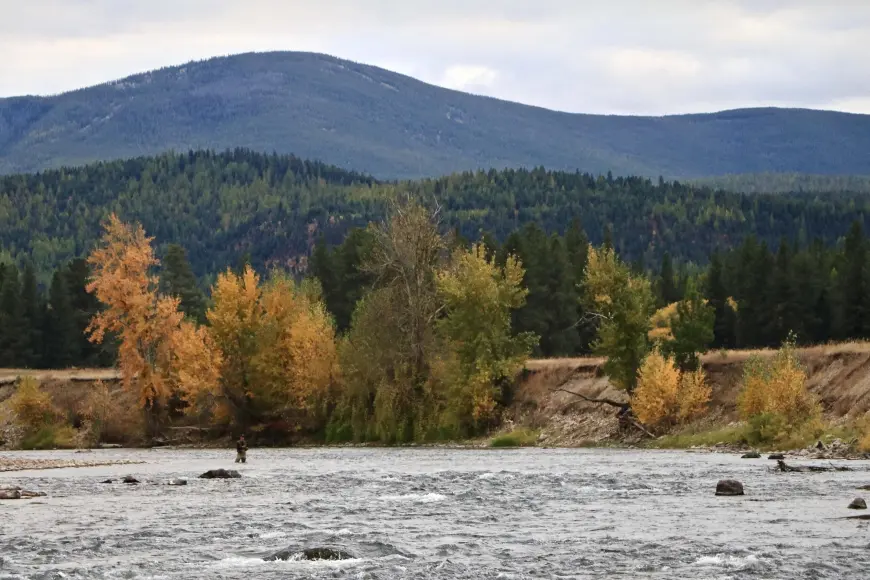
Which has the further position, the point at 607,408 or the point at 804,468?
the point at 607,408

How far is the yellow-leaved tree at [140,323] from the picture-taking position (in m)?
92.4

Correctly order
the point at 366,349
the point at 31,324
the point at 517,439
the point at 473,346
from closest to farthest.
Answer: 1. the point at 517,439
2. the point at 473,346
3. the point at 366,349
4. the point at 31,324

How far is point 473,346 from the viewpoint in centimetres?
8856

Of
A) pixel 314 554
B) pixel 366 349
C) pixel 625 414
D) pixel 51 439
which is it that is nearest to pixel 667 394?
pixel 625 414

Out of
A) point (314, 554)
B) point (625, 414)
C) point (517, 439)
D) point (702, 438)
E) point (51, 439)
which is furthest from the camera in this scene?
point (51, 439)

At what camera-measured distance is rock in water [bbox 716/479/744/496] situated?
43531 mm

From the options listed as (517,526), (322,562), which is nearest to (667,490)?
(517,526)

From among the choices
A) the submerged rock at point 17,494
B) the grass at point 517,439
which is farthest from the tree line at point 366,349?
the submerged rock at point 17,494

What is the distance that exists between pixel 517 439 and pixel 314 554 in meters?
54.0

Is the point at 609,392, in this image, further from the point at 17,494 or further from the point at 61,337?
the point at 61,337

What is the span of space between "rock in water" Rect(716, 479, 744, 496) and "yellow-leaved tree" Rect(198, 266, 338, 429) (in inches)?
2017

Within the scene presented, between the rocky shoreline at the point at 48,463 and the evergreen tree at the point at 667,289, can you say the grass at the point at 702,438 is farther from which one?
the evergreen tree at the point at 667,289

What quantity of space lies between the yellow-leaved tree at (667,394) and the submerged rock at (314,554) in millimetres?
48136

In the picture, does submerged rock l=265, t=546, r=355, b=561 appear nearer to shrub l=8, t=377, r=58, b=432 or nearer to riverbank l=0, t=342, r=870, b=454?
riverbank l=0, t=342, r=870, b=454
